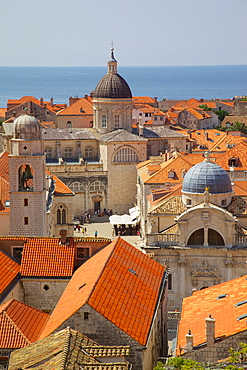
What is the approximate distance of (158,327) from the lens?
30.5 m

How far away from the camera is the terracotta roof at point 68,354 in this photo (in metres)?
22.6

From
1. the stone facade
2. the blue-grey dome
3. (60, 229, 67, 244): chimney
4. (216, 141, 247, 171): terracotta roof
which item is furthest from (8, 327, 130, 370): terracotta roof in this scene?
(216, 141, 247, 171): terracotta roof

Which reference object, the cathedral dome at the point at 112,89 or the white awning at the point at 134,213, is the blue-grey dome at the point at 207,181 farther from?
the cathedral dome at the point at 112,89

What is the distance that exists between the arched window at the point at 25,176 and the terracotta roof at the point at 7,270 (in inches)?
309

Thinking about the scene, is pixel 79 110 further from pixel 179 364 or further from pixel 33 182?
pixel 179 364

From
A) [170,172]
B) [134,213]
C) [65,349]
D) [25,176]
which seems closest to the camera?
[65,349]

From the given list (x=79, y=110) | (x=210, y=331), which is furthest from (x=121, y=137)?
(x=210, y=331)

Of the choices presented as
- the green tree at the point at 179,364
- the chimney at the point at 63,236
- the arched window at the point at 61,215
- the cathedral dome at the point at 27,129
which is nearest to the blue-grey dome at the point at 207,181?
the cathedral dome at the point at 27,129

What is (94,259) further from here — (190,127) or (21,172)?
(190,127)

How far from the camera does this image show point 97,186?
2849 inches

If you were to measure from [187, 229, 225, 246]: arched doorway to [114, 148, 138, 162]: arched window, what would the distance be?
31134 mm

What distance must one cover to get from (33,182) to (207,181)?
9.50 metres

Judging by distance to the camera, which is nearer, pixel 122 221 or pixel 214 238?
pixel 214 238

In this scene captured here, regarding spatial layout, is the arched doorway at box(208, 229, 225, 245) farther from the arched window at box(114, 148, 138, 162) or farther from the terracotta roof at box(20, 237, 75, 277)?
the arched window at box(114, 148, 138, 162)
